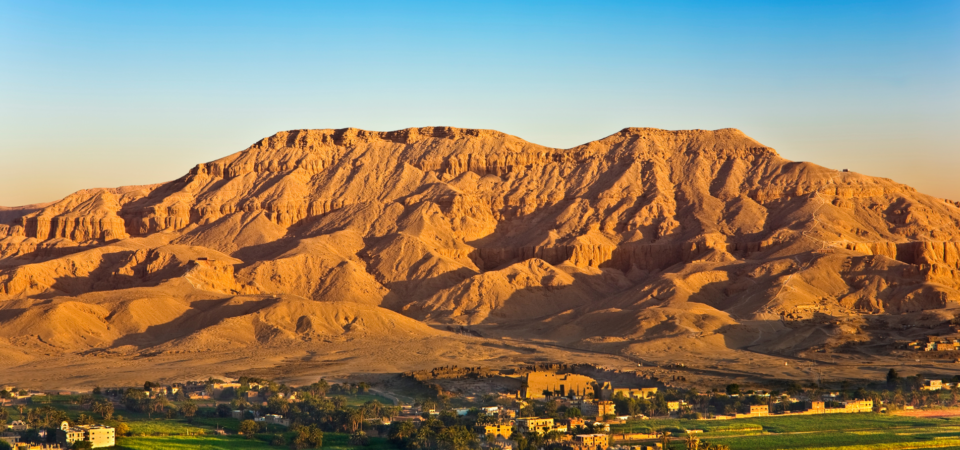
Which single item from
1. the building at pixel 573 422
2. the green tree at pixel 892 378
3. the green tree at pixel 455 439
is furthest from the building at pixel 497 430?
the green tree at pixel 892 378

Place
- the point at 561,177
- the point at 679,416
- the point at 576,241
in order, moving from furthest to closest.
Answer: the point at 561,177 < the point at 576,241 < the point at 679,416

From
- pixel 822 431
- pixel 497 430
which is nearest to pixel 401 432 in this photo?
pixel 497 430

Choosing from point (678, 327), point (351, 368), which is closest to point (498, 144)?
point (678, 327)

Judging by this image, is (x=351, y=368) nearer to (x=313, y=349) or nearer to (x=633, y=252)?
(x=313, y=349)

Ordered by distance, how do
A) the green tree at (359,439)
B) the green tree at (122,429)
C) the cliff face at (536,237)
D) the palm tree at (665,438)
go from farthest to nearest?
the cliff face at (536,237), the green tree at (122,429), the green tree at (359,439), the palm tree at (665,438)

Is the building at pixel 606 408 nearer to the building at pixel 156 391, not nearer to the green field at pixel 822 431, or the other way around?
the green field at pixel 822 431

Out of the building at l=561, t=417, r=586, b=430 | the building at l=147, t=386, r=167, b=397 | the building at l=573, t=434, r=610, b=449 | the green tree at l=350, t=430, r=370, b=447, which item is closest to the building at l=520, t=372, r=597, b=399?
the building at l=561, t=417, r=586, b=430

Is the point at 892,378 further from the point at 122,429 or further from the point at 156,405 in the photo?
the point at 122,429
